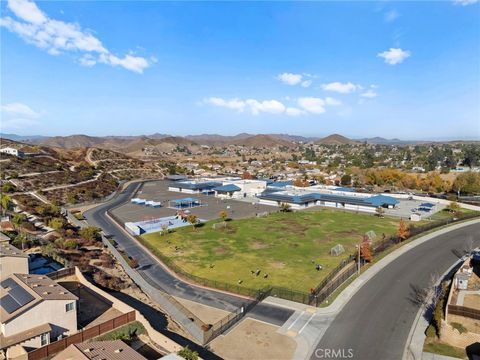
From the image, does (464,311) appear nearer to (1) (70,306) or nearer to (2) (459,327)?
(2) (459,327)

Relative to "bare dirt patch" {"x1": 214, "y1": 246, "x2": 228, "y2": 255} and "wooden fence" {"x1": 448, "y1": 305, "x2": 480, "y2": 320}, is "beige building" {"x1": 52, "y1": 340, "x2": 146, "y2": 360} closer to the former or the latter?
"wooden fence" {"x1": 448, "y1": 305, "x2": 480, "y2": 320}

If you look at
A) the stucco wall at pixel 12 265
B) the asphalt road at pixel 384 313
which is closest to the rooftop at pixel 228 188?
the asphalt road at pixel 384 313

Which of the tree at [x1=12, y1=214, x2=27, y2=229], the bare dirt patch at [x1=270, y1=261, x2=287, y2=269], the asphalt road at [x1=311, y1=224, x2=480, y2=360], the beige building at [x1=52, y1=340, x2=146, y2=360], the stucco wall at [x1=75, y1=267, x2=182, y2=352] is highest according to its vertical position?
the beige building at [x1=52, y1=340, x2=146, y2=360]

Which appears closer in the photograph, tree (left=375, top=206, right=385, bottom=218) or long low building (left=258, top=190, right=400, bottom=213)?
tree (left=375, top=206, right=385, bottom=218)

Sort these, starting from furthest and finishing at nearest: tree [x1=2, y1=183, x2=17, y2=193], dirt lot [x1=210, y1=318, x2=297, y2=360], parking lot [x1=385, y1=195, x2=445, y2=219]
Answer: tree [x1=2, y1=183, x2=17, y2=193] → parking lot [x1=385, y1=195, x2=445, y2=219] → dirt lot [x1=210, y1=318, x2=297, y2=360]

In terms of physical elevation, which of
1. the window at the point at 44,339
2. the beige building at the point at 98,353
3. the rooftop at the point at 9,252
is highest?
the rooftop at the point at 9,252

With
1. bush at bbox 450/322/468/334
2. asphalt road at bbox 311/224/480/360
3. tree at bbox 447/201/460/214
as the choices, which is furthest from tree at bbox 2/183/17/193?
tree at bbox 447/201/460/214

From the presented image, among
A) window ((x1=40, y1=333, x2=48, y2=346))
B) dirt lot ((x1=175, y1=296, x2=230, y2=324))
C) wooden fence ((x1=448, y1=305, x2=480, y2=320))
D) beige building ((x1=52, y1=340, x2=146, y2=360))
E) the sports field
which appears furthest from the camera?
the sports field

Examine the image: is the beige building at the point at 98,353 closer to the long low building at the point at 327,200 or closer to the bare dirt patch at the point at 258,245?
the bare dirt patch at the point at 258,245
